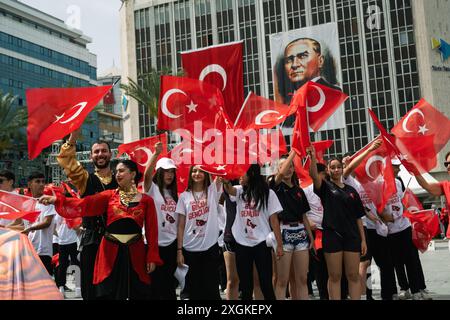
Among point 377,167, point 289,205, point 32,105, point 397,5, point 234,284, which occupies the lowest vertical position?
point 234,284

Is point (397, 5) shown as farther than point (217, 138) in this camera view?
Yes

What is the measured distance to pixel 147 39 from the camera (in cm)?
5653

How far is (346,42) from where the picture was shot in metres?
48.9

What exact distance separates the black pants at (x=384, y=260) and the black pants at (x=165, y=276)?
3138 mm

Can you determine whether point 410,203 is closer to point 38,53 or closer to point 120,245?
point 120,245

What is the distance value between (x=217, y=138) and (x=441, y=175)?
3929 cm

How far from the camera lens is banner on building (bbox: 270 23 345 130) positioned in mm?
46250

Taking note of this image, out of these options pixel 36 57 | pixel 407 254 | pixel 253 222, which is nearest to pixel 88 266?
pixel 253 222

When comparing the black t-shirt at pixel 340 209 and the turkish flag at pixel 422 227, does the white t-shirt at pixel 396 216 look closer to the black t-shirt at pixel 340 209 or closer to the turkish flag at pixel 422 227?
the turkish flag at pixel 422 227

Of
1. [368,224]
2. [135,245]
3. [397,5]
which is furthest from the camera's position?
[397,5]

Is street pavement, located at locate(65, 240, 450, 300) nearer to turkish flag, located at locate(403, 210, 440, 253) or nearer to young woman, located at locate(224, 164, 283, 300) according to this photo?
turkish flag, located at locate(403, 210, 440, 253)

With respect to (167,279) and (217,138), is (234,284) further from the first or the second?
(217,138)

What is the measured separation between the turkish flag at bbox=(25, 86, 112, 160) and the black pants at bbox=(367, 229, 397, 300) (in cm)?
439

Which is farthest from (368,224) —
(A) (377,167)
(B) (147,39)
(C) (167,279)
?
(B) (147,39)
